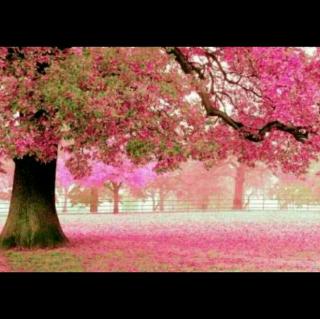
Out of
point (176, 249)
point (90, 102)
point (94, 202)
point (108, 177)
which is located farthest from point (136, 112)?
point (94, 202)

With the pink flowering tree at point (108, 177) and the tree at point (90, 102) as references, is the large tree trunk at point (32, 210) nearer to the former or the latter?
the tree at point (90, 102)

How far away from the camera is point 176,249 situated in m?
9.02

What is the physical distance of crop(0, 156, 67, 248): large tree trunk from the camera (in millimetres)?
8211

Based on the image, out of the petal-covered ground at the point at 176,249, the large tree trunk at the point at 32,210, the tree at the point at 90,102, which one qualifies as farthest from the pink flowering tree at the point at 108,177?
the tree at the point at 90,102

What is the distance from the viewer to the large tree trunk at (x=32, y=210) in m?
8.21

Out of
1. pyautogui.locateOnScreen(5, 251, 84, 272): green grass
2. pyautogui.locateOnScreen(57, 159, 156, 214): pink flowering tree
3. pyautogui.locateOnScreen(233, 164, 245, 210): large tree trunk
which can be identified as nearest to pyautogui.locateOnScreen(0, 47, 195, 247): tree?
pyautogui.locateOnScreen(5, 251, 84, 272): green grass

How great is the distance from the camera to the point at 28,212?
27.2 ft

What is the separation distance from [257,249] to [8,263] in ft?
14.1

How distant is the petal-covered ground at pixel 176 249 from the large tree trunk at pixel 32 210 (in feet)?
0.69

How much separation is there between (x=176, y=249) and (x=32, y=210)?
2540mm

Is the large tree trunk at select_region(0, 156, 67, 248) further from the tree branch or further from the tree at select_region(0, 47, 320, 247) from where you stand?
the tree branch

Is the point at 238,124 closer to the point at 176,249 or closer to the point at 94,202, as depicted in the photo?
the point at 176,249

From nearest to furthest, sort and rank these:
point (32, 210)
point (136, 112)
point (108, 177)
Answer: point (136, 112)
point (32, 210)
point (108, 177)
